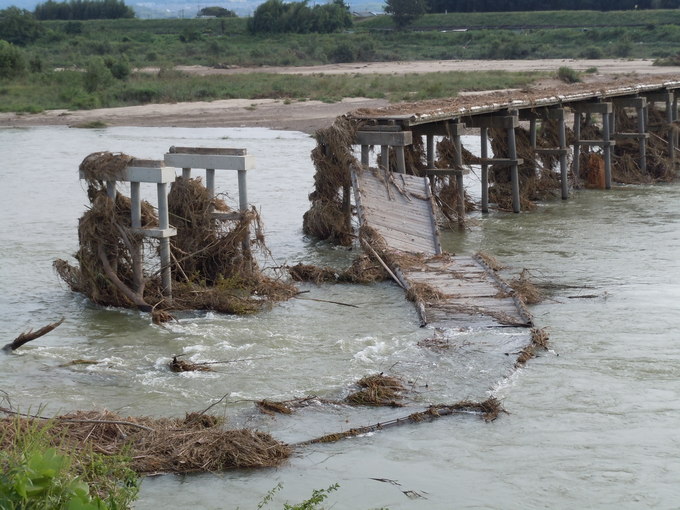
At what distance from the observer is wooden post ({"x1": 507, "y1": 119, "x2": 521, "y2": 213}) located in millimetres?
19469

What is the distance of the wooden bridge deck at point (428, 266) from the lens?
454 inches

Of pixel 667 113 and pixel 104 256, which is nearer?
pixel 104 256

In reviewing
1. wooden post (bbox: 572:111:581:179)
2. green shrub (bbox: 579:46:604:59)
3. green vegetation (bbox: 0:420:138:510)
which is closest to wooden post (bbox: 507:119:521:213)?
wooden post (bbox: 572:111:581:179)

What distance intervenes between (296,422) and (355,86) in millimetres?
40135

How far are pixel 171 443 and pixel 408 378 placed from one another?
2.77 metres

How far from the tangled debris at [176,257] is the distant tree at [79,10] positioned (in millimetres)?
99661

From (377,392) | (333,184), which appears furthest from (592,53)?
(377,392)

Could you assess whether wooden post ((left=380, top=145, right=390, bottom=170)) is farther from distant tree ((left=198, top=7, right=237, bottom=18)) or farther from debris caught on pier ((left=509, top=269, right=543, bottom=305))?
distant tree ((left=198, top=7, right=237, bottom=18))

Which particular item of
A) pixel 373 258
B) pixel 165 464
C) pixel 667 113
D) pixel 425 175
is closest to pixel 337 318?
pixel 373 258

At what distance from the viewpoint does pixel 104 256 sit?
484 inches

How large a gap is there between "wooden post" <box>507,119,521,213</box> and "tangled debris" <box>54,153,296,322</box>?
24.4 feet

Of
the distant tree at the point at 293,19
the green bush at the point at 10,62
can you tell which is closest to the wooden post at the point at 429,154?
the green bush at the point at 10,62

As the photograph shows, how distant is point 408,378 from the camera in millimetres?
9773

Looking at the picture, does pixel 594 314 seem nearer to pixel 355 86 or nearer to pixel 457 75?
pixel 355 86
